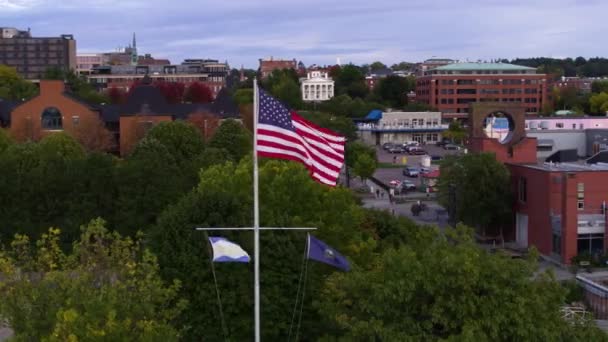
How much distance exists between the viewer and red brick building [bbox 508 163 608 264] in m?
42.6

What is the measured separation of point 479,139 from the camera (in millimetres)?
52500

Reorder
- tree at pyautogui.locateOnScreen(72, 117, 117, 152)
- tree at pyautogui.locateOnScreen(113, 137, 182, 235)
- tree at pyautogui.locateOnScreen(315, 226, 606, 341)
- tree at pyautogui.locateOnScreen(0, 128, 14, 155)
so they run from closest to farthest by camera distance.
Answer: tree at pyautogui.locateOnScreen(315, 226, 606, 341) < tree at pyautogui.locateOnScreen(113, 137, 182, 235) < tree at pyautogui.locateOnScreen(0, 128, 14, 155) < tree at pyautogui.locateOnScreen(72, 117, 117, 152)

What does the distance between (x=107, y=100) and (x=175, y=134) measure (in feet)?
217

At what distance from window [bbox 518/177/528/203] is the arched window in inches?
1670

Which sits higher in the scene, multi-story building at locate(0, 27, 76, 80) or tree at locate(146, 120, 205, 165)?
multi-story building at locate(0, 27, 76, 80)

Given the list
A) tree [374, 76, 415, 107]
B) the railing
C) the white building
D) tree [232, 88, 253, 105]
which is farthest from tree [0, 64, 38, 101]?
tree [374, 76, 415, 107]

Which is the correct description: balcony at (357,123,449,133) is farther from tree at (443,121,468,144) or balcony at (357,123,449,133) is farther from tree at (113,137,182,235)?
tree at (113,137,182,235)

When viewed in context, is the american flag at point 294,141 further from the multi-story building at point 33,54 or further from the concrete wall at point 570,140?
the multi-story building at point 33,54

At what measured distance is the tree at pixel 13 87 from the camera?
113438 mm

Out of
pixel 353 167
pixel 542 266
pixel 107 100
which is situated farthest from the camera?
pixel 107 100

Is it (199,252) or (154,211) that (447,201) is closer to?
(154,211)

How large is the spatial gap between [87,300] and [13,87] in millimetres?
112663

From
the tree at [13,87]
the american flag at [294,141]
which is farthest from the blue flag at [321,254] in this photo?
the tree at [13,87]

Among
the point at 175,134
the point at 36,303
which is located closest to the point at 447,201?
the point at 175,134
